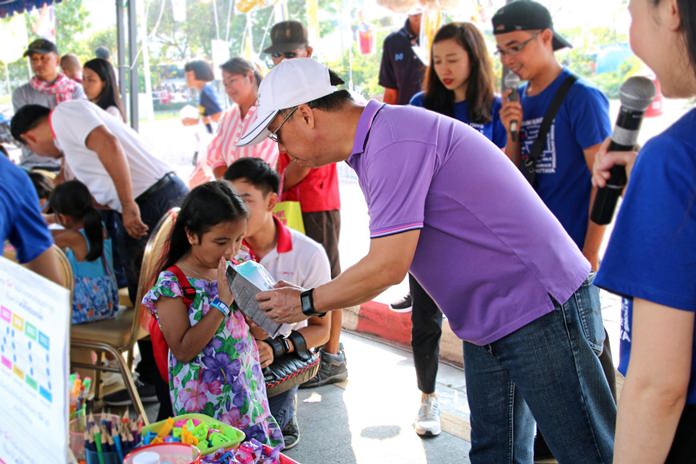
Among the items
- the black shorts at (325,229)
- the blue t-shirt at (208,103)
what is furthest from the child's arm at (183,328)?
the blue t-shirt at (208,103)

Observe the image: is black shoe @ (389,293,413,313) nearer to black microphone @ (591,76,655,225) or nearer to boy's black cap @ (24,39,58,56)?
black microphone @ (591,76,655,225)

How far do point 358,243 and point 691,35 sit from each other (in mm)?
5472

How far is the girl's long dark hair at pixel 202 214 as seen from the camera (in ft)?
7.09

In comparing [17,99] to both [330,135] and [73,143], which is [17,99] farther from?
[330,135]

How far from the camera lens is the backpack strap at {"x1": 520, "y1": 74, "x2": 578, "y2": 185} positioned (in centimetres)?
238

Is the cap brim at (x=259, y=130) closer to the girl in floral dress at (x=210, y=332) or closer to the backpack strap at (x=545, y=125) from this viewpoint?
the girl in floral dress at (x=210, y=332)

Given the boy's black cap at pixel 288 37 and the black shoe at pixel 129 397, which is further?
the boy's black cap at pixel 288 37

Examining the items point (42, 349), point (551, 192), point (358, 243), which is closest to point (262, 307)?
point (42, 349)

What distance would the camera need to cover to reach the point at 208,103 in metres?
8.19

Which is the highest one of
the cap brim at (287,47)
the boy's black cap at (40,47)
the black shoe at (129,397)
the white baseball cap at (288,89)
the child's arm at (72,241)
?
the white baseball cap at (288,89)

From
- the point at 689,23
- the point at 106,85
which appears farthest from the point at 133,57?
the point at 689,23

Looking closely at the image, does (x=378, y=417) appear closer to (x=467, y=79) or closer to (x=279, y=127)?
(x=467, y=79)

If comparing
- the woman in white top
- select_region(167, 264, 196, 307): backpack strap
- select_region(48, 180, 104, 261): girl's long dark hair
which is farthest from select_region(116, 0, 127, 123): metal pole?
select_region(167, 264, 196, 307): backpack strap

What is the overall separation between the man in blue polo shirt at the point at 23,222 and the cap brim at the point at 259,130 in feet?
3.01
